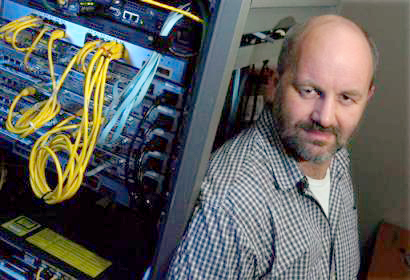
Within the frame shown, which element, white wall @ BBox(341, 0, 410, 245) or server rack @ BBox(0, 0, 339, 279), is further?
white wall @ BBox(341, 0, 410, 245)

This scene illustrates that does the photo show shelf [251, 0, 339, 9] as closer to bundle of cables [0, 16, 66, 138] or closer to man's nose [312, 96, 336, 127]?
man's nose [312, 96, 336, 127]

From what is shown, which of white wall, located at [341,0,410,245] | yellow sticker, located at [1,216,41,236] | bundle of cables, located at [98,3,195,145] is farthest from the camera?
white wall, located at [341,0,410,245]

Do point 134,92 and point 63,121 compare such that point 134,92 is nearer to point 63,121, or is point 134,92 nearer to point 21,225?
point 63,121

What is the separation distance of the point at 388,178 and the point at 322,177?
0.68m

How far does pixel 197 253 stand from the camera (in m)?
→ 0.88

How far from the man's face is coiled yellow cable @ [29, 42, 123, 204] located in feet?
1.30

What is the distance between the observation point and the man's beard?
1.02 meters

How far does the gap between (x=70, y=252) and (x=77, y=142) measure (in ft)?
0.93

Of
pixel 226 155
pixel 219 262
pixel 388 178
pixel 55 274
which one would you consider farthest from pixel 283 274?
pixel 388 178

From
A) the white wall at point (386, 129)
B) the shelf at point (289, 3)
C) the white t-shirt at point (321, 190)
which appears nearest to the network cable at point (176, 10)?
the shelf at point (289, 3)

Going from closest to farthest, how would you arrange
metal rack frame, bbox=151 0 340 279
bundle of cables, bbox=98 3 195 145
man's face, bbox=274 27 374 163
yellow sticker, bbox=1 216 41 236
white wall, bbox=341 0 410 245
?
metal rack frame, bbox=151 0 340 279
bundle of cables, bbox=98 3 195 145
man's face, bbox=274 27 374 163
yellow sticker, bbox=1 216 41 236
white wall, bbox=341 0 410 245

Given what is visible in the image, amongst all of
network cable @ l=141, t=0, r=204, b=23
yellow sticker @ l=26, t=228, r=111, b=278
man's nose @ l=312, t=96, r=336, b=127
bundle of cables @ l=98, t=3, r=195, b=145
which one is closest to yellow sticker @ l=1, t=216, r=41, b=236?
yellow sticker @ l=26, t=228, r=111, b=278

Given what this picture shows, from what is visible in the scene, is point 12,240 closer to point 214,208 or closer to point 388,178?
point 214,208

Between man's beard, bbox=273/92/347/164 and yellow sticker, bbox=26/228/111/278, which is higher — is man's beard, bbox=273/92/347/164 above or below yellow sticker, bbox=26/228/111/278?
above
